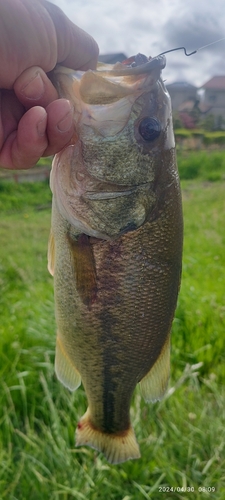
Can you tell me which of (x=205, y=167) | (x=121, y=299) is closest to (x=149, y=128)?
(x=121, y=299)

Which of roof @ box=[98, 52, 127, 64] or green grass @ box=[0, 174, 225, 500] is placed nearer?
roof @ box=[98, 52, 127, 64]

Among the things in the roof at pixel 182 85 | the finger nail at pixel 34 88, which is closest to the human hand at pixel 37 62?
the finger nail at pixel 34 88

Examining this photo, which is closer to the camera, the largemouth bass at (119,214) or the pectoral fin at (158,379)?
the largemouth bass at (119,214)

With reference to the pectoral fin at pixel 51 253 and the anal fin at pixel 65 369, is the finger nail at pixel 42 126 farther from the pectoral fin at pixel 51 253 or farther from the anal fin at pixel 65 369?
the anal fin at pixel 65 369

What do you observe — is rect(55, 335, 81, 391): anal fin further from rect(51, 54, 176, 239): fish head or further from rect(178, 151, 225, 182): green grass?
rect(178, 151, 225, 182): green grass

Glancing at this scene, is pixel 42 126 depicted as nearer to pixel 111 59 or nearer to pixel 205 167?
pixel 111 59

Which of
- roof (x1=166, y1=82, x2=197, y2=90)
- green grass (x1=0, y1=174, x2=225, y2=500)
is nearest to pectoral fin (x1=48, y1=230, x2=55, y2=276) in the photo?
roof (x1=166, y1=82, x2=197, y2=90)

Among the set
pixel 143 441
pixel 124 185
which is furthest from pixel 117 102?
pixel 143 441

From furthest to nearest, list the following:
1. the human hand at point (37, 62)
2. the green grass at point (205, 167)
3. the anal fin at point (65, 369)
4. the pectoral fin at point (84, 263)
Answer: the green grass at point (205, 167) → the anal fin at point (65, 369) → the pectoral fin at point (84, 263) → the human hand at point (37, 62)
